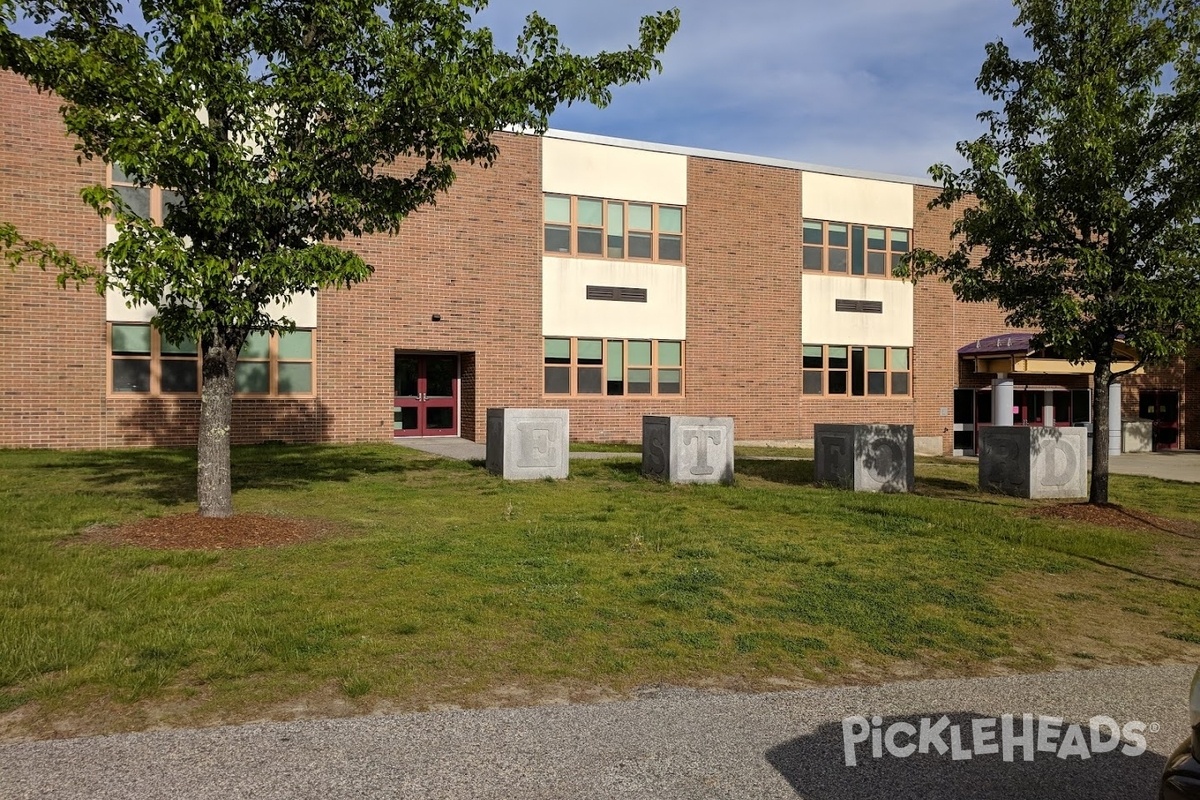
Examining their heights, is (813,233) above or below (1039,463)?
above

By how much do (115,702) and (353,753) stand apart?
1.50 meters

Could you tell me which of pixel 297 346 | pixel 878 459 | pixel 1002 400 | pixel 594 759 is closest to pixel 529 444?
pixel 878 459

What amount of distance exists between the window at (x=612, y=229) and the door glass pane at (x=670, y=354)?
2.33 meters

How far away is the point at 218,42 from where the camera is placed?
8.73 metres

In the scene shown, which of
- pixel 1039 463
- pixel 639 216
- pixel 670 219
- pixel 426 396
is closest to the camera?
pixel 1039 463

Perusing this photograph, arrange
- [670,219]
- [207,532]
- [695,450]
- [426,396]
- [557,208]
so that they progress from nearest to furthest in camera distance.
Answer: [207,532], [695,450], [426,396], [557,208], [670,219]

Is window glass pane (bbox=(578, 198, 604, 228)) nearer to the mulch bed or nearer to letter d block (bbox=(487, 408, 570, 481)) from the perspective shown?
letter d block (bbox=(487, 408, 570, 481))

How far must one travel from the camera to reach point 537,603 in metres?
6.54

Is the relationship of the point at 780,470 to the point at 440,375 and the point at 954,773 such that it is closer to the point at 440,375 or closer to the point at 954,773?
the point at 440,375

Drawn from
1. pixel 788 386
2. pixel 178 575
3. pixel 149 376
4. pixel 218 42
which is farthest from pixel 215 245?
pixel 788 386

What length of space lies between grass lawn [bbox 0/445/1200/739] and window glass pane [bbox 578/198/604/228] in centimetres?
1309

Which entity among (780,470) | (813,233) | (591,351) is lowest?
(780,470)

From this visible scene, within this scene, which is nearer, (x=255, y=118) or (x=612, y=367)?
(x=255, y=118)

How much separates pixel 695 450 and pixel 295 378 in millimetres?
10760
